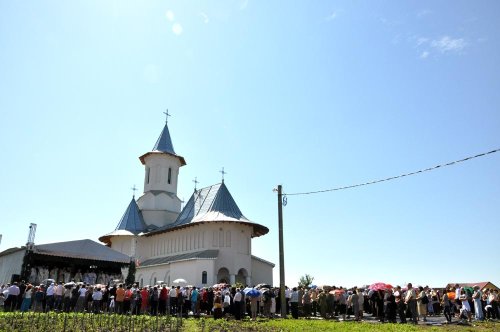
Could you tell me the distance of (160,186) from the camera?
48.7 metres

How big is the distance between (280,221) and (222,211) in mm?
22436

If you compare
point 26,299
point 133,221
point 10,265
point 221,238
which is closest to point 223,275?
point 221,238

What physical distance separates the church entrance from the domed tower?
41.3 ft

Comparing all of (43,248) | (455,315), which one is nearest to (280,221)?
(455,315)

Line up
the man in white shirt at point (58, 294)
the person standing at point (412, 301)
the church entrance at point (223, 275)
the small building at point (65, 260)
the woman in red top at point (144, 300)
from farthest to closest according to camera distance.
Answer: the church entrance at point (223, 275) → the small building at point (65, 260) → the woman in red top at point (144, 300) → the man in white shirt at point (58, 294) → the person standing at point (412, 301)

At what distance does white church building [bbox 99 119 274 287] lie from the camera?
37094mm

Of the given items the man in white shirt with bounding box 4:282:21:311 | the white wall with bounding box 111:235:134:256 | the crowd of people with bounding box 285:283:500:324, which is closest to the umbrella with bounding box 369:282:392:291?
the crowd of people with bounding box 285:283:500:324

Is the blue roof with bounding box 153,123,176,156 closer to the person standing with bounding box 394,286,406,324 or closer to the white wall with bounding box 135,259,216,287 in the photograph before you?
the white wall with bounding box 135,259,216,287

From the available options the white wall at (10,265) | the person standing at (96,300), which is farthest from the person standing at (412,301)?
the white wall at (10,265)

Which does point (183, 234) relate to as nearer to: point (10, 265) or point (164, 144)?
point (164, 144)

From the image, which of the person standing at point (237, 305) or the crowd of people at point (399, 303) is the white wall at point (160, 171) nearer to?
the crowd of people at point (399, 303)

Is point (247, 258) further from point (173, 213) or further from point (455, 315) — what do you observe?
point (455, 315)

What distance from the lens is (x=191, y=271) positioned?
3612 cm

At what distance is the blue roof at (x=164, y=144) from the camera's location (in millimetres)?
50122
